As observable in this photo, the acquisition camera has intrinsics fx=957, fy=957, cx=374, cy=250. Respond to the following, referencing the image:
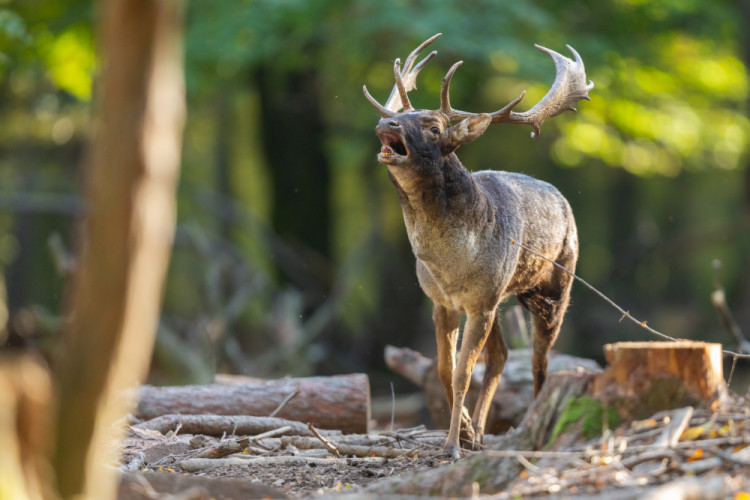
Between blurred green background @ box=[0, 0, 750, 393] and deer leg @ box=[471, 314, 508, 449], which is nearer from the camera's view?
deer leg @ box=[471, 314, 508, 449]

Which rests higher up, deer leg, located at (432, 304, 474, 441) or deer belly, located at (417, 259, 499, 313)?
deer belly, located at (417, 259, 499, 313)

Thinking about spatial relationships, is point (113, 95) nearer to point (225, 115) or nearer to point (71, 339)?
point (71, 339)

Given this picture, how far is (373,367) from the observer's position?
58.2 ft

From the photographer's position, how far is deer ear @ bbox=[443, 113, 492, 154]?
22.4ft

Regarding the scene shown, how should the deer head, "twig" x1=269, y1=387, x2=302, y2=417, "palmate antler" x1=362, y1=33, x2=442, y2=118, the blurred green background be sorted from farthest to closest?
the blurred green background, "twig" x1=269, y1=387, x2=302, y2=417, "palmate antler" x1=362, y1=33, x2=442, y2=118, the deer head

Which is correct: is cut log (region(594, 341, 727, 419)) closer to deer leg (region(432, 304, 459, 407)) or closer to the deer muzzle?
the deer muzzle

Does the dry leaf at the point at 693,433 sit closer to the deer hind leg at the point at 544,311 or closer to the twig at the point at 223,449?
the twig at the point at 223,449

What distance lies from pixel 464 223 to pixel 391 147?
0.78 meters

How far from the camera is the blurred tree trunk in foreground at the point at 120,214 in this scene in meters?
3.21

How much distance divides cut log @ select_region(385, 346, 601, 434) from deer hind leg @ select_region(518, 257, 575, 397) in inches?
26.6

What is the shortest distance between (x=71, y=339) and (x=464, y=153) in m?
15.1

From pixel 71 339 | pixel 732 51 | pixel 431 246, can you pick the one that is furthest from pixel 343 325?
pixel 71 339

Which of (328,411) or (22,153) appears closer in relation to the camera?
(328,411)

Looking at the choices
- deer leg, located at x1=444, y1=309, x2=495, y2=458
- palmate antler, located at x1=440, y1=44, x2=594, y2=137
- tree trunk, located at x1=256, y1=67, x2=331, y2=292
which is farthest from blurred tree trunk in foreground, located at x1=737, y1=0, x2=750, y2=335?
deer leg, located at x1=444, y1=309, x2=495, y2=458
